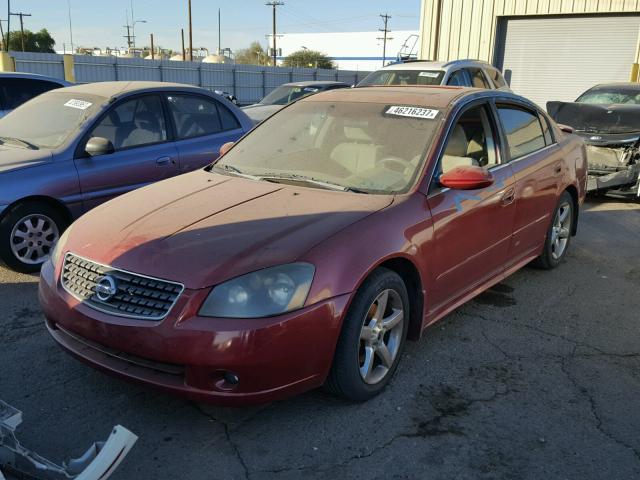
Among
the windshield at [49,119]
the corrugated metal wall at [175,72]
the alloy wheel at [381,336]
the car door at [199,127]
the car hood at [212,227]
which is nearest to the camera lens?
the car hood at [212,227]

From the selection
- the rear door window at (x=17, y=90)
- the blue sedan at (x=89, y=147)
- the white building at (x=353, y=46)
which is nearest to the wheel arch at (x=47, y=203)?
the blue sedan at (x=89, y=147)

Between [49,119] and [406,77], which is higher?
[406,77]

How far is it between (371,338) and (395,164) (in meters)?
1.15

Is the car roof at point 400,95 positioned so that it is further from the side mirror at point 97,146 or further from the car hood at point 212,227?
the side mirror at point 97,146

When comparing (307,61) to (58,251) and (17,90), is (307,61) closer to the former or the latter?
(17,90)

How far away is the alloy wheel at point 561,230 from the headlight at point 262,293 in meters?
3.34

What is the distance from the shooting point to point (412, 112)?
3.99 metres

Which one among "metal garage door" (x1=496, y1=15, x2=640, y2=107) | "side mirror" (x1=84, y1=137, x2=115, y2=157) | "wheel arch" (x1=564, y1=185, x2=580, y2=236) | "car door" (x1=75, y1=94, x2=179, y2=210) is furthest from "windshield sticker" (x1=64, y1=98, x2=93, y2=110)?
"metal garage door" (x1=496, y1=15, x2=640, y2=107)

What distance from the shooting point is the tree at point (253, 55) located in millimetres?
92438

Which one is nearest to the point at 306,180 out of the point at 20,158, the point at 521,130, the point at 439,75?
the point at 521,130

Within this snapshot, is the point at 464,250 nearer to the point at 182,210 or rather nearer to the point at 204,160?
the point at 182,210

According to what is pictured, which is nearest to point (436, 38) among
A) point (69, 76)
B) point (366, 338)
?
point (69, 76)

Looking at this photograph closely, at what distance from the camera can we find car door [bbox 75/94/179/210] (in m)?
5.41

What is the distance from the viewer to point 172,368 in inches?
109
